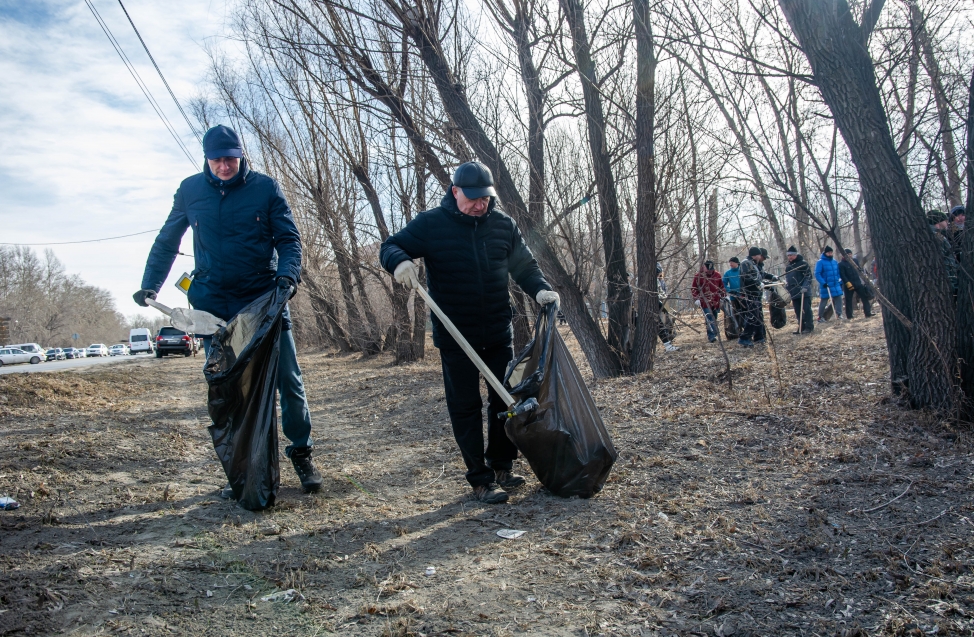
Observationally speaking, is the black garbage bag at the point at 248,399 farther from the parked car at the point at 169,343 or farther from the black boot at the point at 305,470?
the parked car at the point at 169,343

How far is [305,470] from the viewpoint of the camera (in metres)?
3.60

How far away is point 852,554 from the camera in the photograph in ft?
7.82

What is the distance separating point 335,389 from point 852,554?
9.55 m

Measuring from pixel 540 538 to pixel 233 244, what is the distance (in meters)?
2.12

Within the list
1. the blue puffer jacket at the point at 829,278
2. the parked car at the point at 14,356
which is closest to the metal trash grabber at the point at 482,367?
the blue puffer jacket at the point at 829,278

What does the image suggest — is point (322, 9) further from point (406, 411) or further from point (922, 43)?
point (922, 43)

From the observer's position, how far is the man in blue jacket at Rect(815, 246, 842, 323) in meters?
11.5

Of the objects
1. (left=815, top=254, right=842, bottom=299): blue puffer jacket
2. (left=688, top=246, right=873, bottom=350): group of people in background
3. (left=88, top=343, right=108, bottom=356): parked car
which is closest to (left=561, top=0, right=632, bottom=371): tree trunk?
(left=688, top=246, right=873, bottom=350): group of people in background

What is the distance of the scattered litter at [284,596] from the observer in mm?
2244

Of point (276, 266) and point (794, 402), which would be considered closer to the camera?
point (276, 266)

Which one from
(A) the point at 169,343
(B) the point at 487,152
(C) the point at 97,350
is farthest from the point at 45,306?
(B) the point at 487,152

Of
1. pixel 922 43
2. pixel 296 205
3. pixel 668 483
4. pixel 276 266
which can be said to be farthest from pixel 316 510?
pixel 296 205

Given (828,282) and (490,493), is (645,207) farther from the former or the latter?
(828,282)

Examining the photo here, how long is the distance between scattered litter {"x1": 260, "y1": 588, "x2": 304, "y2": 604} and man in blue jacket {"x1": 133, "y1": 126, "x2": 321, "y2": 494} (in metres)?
1.18
